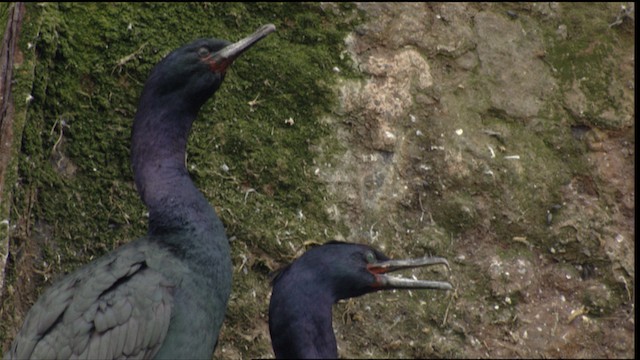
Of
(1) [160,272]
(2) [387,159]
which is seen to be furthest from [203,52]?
(2) [387,159]

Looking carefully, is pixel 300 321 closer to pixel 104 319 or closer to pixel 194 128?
pixel 104 319

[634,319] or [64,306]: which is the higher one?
[64,306]

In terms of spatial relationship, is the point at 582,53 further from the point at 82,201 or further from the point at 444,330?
the point at 82,201

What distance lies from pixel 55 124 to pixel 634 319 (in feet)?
9.41

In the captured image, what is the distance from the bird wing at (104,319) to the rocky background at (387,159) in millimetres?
886

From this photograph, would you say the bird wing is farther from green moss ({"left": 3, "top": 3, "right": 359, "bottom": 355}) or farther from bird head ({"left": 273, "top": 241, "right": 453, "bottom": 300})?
green moss ({"left": 3, "top": 3, "right": 359, "bottom": 355})

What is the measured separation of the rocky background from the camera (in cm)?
605

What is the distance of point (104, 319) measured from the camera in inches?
191

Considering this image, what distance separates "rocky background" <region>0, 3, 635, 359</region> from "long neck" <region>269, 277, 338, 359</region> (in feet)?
Answer: 4.19

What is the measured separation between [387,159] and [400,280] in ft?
4.78

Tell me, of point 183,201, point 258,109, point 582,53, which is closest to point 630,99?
point 582,53

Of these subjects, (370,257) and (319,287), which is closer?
(319,287)

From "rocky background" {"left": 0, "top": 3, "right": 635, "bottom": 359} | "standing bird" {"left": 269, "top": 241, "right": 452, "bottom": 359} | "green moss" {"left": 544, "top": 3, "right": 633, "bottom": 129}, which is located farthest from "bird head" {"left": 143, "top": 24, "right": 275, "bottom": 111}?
"green moss" {"left": 544, "top": 3, "right": 633, "bottom": 129}

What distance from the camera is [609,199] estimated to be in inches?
256
